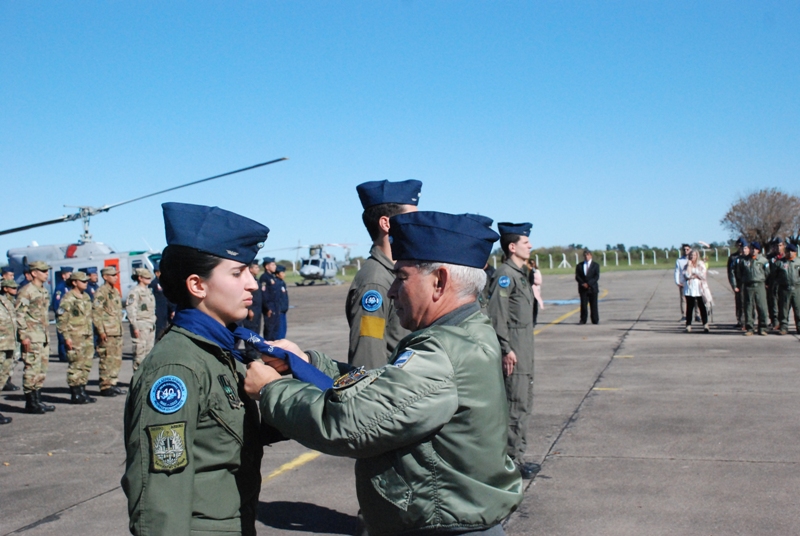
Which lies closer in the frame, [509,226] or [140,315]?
[509,226]

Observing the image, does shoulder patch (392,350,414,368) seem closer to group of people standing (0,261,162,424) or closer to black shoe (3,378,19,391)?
group of people standing (0,261,162,424)

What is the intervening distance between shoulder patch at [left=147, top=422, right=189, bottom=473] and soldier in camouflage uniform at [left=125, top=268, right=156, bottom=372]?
10211mm

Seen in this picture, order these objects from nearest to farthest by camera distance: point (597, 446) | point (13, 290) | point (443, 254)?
point (443, 254)
point (597, 446)
point (13, 290)

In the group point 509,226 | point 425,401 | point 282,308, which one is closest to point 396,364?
point 425,401

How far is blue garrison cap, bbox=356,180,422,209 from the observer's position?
386cm

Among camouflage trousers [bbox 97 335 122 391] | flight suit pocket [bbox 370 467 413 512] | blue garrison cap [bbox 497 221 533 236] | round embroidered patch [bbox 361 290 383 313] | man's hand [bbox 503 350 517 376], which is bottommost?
camouflage trousers [bbox 97 335 122 391]

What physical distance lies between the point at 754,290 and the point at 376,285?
13.6 meters

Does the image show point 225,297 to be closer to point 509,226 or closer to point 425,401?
point 425,401

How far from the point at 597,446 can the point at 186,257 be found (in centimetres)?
553

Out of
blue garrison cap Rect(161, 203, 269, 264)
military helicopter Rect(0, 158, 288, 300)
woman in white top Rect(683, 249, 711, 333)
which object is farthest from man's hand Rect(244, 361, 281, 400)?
military helicopter Rect(0, 158, 288, 300)

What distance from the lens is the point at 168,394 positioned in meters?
2.03

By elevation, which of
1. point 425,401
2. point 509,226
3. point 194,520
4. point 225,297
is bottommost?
point 194,520

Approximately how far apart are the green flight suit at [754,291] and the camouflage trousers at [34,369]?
1276cm

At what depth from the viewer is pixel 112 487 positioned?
244 inches
